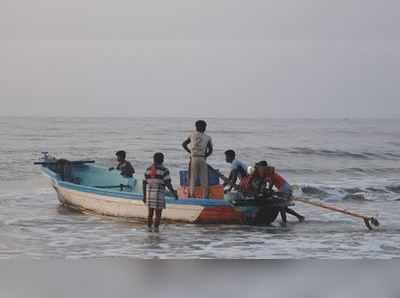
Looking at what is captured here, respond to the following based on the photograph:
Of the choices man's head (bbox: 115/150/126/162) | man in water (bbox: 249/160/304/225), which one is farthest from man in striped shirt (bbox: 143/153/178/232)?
man's head (bbox: 115/150/126/162)

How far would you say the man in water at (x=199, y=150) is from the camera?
1289 cm

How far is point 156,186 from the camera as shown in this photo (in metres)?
12.5

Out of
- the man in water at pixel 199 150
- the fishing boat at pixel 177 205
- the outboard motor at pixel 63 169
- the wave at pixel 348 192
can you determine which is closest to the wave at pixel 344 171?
the wave at pixel 348 192

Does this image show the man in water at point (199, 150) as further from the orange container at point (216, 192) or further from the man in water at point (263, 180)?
the man in water at point (263, 180)

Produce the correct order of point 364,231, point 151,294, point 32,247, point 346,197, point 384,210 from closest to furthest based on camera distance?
point 151,294
point 32,247
point 364,231
point 384,210
point 346,197

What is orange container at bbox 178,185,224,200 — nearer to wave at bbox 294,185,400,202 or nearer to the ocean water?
the ocean water

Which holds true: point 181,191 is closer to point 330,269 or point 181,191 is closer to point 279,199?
point 279,199

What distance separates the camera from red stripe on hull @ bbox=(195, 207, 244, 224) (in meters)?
13.2

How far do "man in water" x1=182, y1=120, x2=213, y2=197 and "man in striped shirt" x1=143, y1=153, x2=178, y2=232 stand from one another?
0.68 metres

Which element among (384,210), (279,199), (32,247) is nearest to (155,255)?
(32,247)

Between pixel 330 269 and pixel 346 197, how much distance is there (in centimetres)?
1242

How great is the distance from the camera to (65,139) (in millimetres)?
51594

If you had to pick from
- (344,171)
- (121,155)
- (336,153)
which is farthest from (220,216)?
(336,153)

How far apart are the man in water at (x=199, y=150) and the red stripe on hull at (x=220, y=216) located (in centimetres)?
63
